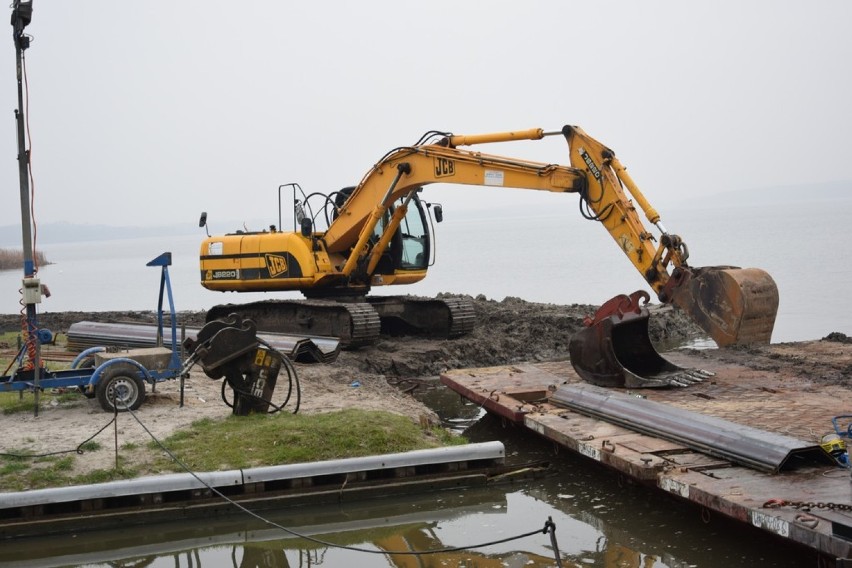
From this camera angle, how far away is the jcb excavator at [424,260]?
11.7m

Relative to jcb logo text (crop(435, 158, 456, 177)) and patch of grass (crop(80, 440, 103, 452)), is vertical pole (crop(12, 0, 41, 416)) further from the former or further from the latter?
jcb logo text (crop(435, 158, 456, 177))

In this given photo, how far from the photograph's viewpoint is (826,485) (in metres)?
6.48

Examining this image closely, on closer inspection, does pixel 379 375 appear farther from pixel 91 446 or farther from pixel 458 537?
pixel 458 537

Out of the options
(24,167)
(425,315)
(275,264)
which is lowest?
(425,315)

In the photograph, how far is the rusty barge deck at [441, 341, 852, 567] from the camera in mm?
6043

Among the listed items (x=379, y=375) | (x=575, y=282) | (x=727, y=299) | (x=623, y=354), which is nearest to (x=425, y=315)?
(x=379, y=375)

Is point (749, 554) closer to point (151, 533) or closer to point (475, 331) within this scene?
point (151, 533)

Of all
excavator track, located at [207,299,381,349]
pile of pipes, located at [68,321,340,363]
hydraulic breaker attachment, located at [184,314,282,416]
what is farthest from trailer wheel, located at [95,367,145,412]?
excavator track, located at [207,299,381,349]

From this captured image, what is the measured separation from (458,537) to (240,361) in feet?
10.5

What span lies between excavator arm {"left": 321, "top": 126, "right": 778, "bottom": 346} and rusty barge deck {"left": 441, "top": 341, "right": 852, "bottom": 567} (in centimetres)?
61

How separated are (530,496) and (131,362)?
4408mm

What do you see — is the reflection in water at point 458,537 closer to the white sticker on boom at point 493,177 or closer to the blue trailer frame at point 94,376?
the blue trailer frame at point 94,376

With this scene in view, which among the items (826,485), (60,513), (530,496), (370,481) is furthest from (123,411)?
(826,485)

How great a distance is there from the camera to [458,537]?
7.36m
